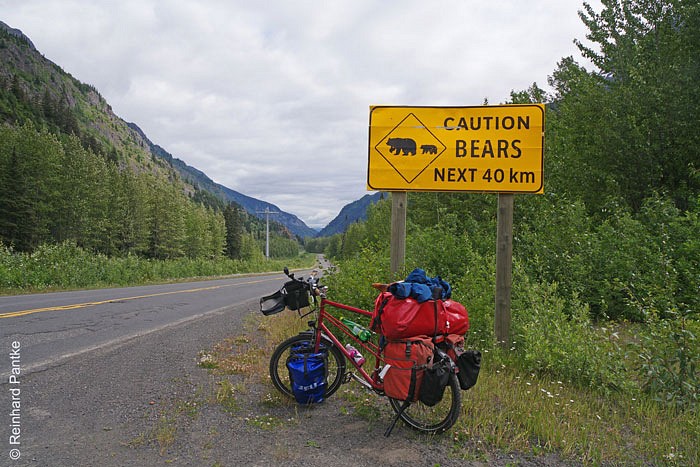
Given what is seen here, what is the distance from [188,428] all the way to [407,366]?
79.6 inches

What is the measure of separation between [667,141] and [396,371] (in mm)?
11513

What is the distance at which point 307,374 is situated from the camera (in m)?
4.41

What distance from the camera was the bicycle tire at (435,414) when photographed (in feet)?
12.0

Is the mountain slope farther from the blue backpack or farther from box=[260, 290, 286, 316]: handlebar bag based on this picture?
the blue backpack

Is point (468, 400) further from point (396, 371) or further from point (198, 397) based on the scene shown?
point (198, 397)

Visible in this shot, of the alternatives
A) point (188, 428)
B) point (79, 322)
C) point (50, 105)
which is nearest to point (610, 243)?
point (188, 428)

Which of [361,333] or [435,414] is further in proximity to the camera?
[361,333]

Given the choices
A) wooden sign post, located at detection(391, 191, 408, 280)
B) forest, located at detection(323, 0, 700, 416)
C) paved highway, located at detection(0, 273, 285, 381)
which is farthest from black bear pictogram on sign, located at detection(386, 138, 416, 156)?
paved highway, located at detection(0, 273, 285, 381)

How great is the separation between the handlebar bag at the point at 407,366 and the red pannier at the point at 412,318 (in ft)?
0.28

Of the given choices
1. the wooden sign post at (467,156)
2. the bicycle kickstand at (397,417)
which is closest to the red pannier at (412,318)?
the bicycle kickstand at (397,417)

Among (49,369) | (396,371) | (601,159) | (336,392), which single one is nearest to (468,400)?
(396,371)

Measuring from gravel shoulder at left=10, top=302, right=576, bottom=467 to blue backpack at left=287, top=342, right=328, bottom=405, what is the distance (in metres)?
0.13

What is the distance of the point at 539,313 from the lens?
5.63 meters

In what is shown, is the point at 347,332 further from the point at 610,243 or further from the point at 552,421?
the point at 610,243
